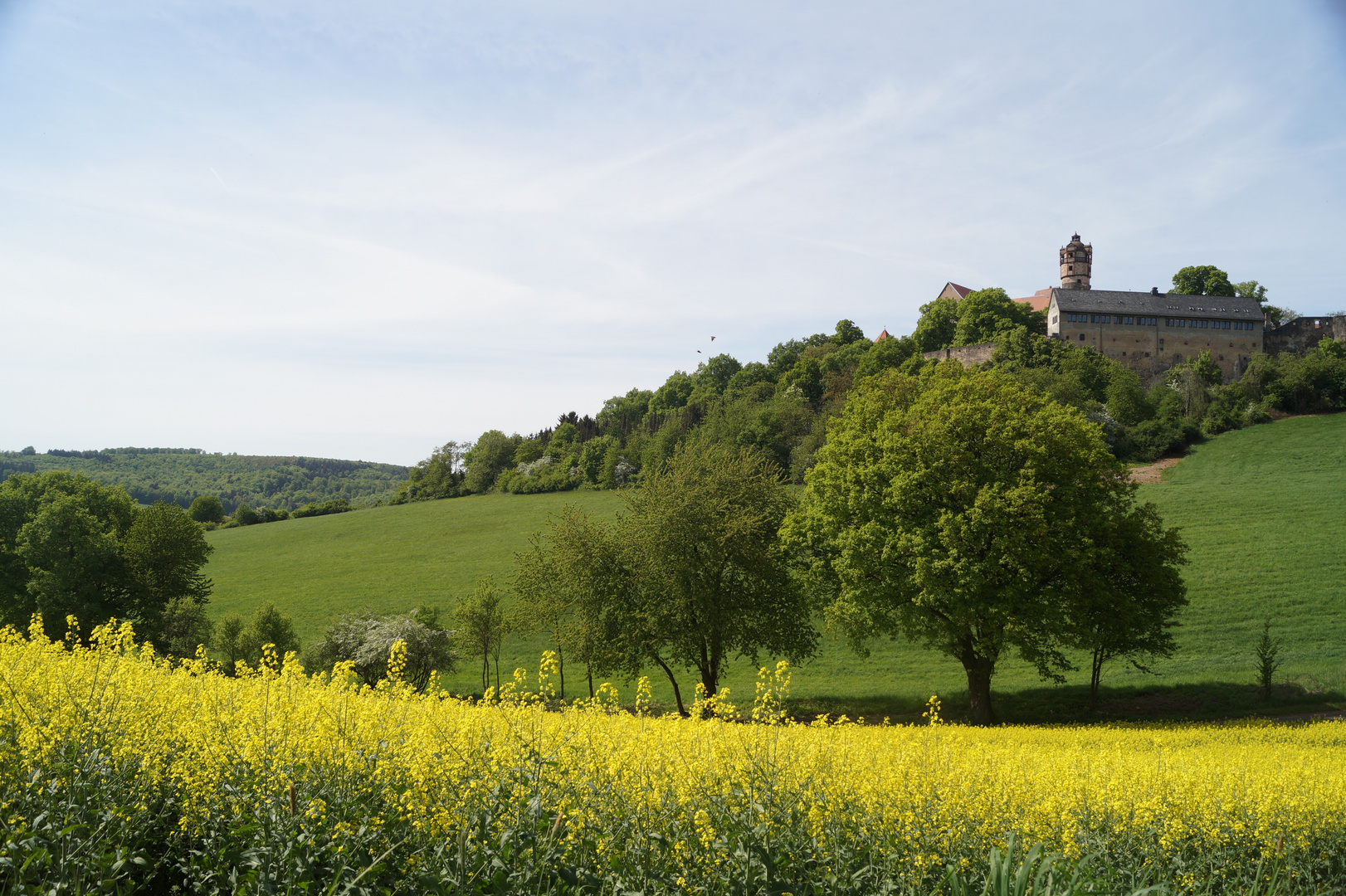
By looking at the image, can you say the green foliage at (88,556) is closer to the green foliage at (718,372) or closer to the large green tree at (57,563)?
the large green tree at (57,563)

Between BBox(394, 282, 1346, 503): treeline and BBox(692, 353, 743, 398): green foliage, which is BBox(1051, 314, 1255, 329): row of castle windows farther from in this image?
BBox(692, 353, 743, 398): green foliage

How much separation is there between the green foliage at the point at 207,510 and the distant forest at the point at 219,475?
77.0 ft

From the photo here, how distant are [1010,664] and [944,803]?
29.0m

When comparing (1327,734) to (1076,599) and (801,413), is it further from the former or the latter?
(801,413)

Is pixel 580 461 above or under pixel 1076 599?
above

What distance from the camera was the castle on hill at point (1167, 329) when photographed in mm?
92375

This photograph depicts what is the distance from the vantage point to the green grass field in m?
26.3

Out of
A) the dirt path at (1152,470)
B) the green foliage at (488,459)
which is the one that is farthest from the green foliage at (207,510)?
the dirt path at (1152,470)

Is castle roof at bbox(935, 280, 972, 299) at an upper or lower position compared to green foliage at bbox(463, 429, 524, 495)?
upper

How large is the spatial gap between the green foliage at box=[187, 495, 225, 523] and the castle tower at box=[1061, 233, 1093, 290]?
128 meters

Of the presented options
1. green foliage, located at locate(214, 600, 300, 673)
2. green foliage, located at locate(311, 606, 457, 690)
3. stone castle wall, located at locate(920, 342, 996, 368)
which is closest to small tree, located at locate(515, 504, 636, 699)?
green foliage, located at locate(311, 606, 457, 690)

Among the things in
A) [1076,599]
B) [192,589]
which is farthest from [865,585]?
[192,589]

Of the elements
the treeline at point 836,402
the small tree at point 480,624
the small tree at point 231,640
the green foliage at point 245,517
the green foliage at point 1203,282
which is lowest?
the small tree at point 231,640

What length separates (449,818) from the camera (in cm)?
493
